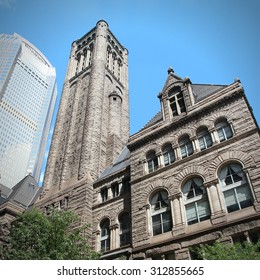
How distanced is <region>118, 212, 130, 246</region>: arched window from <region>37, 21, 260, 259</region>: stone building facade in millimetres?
77

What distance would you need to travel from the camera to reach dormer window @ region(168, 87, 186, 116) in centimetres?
2424

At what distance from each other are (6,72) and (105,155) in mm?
121424

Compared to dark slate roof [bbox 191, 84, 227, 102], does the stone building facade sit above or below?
below

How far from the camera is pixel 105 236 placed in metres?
23.9

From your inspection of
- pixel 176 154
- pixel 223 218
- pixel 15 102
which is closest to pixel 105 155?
pixel 176 154

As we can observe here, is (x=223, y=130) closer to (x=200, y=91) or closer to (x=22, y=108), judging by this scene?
(x=200, y=91)

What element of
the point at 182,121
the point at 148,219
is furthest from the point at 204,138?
the point at 148,219

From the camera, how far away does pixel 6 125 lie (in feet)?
427

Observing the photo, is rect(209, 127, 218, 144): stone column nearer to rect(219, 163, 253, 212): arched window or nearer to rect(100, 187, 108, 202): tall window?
rect(219, 163, 253, 212): arched window

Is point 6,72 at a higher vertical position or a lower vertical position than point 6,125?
higher

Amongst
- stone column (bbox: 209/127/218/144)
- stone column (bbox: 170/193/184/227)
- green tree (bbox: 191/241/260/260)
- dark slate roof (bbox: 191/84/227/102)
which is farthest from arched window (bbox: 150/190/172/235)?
dark slate roof (bbox: 191/84/227/102)

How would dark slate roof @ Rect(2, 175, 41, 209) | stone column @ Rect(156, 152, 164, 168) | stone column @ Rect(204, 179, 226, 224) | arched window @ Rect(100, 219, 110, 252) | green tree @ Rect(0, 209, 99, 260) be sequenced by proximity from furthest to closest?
dark slate roof @ Rect(2, 175, 41, 209), arched window @ Rect(100, 219, 110, 252), stone column @ Rect(156, 152, 164, 168), green tree @ Rect(0, 209, 99, 260), stone column @ Rect(204, 179, 226, 224)

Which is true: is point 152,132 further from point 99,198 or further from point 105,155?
point 105,155

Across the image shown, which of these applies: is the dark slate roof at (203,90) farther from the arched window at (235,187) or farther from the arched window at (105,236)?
the arched window at (105,236)
